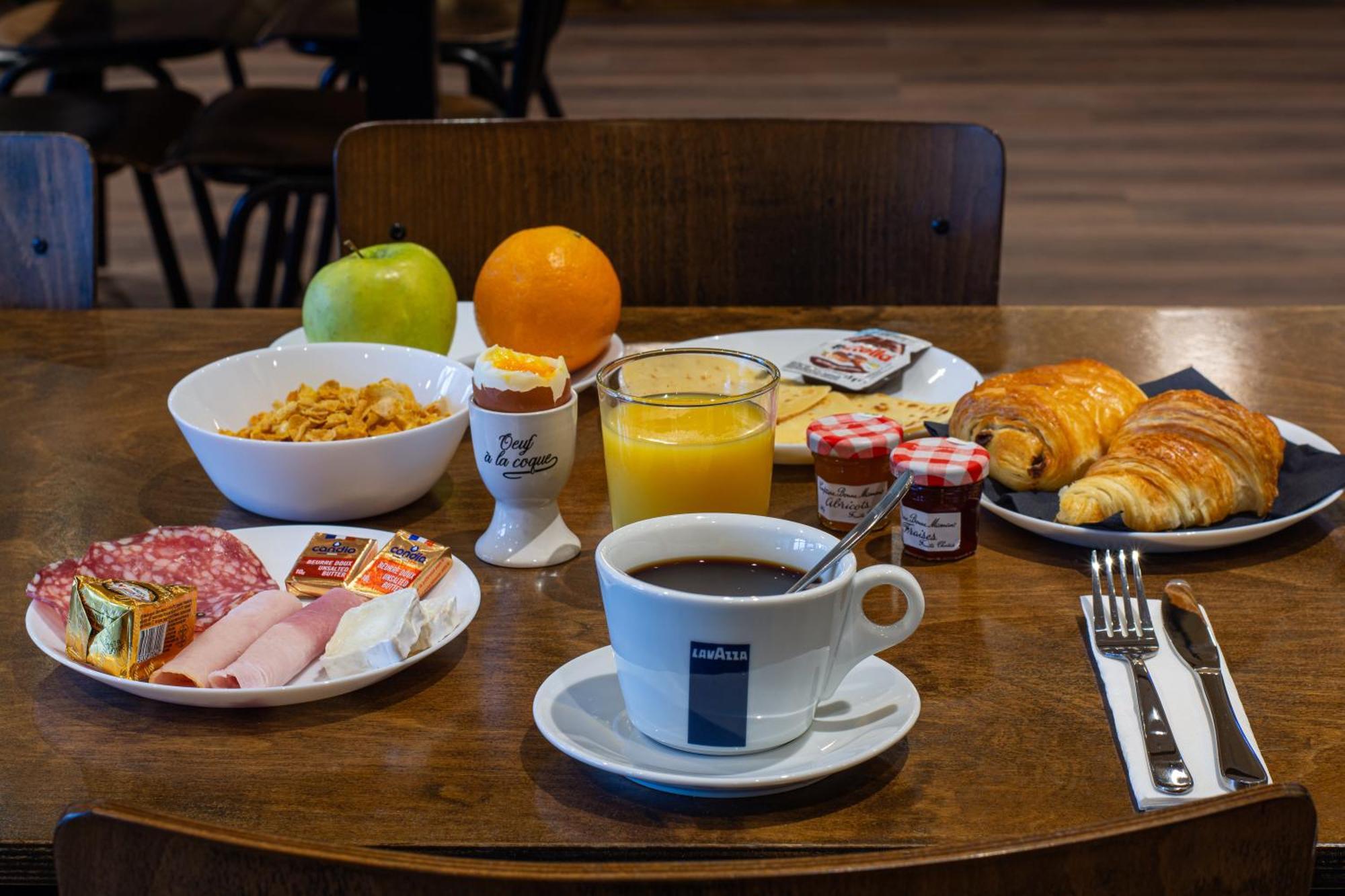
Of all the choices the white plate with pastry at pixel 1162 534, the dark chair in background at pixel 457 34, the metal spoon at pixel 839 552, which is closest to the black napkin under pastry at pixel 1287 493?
the white plate with pastry at pixel 1162 534

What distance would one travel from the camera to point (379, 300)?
44.8 inches

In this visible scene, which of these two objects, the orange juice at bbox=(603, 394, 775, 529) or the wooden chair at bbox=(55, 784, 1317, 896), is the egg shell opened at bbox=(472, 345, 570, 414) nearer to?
the orange juice at bbox=(603, 394, 775, 529)

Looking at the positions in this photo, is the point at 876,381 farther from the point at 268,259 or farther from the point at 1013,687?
the point at 268,259

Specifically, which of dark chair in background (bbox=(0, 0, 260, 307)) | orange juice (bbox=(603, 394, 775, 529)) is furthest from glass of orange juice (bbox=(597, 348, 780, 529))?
dark chair in background (bbox=(0, 0, 260, 307))

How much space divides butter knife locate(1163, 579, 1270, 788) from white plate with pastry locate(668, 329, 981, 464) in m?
0.28

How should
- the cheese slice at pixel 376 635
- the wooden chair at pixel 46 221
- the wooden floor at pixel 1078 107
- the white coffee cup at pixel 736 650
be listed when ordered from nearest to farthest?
the white coffee cup at pixel 736 650, the cheese slice at pixel 376 635, the wooden chair at pixel 46 221, the wooden floor at pixel 1078 107

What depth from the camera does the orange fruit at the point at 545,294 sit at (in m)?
1.12

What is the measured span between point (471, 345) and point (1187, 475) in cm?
64

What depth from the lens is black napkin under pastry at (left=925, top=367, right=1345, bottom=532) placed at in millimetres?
909

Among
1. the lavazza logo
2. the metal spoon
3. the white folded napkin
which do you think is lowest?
the white folded napkin

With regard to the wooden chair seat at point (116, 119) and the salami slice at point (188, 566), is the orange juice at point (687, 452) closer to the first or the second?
the salami slice at point (188, 566)

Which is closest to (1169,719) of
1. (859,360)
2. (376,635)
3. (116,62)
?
(376,635)

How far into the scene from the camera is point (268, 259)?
2.88m

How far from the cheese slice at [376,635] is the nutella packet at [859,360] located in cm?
50
